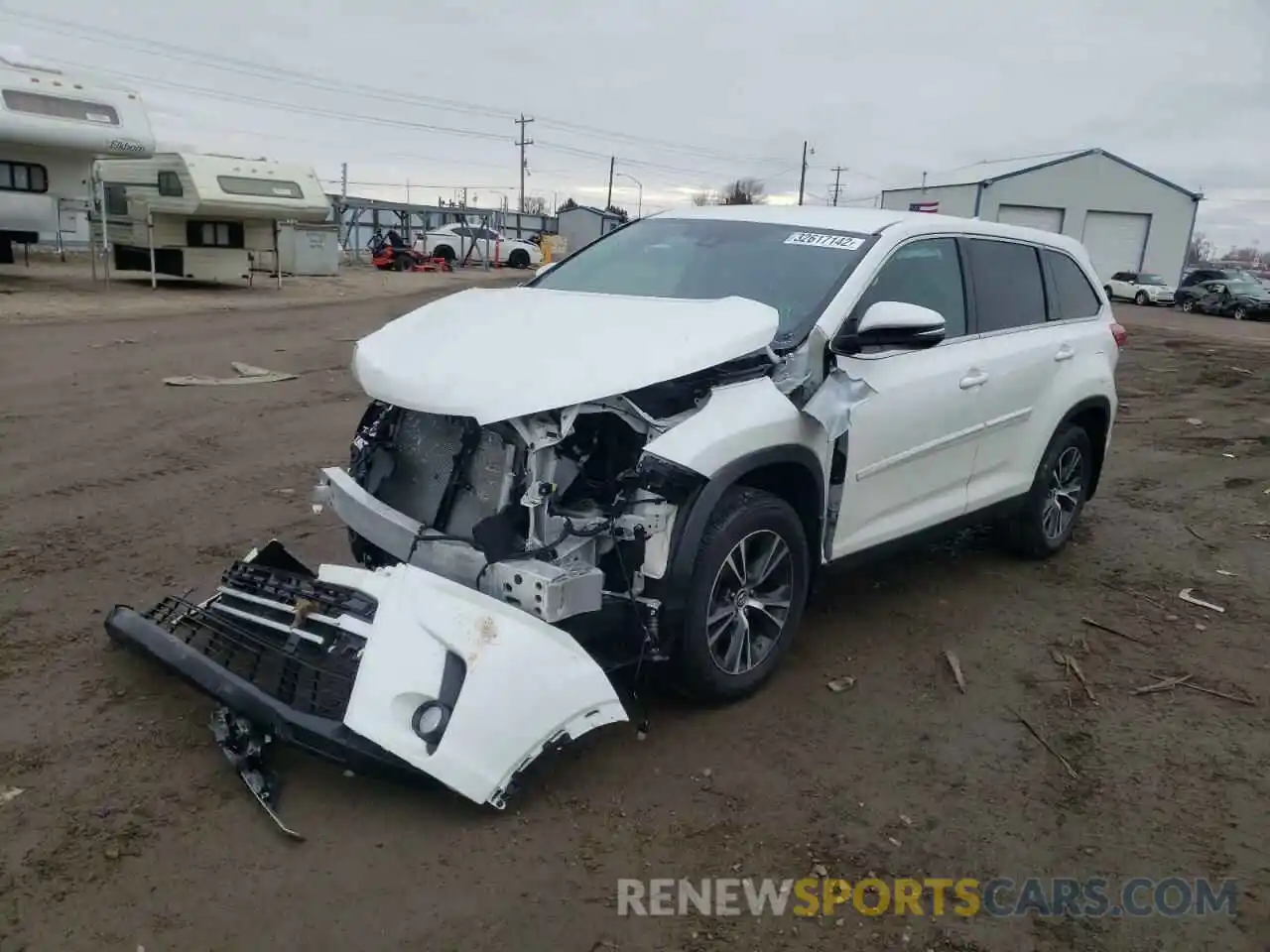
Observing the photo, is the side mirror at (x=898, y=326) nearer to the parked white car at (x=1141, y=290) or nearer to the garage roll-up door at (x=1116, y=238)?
the parked white car at (x=1141, y=290)

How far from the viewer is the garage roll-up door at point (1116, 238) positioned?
1827 inches

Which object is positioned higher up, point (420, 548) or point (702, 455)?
point (702, 455)

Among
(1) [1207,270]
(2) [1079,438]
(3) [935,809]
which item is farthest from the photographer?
(1) [1207,270]

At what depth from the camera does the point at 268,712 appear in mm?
3006

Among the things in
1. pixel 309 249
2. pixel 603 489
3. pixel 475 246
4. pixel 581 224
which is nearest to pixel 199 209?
pixel 309 249

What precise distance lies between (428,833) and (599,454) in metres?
1.39

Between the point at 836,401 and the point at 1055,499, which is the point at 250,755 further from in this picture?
the point at 1055,499

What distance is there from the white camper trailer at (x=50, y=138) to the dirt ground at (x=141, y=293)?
1352mm

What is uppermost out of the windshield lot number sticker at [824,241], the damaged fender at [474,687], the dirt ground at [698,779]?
the windshield lot number sticker at [824,241]

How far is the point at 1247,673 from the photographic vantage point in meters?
4.48

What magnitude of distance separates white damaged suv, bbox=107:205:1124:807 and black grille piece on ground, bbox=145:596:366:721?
0.04 ft

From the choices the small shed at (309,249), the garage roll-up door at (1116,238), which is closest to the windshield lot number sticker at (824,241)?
the small shed at (309,249)

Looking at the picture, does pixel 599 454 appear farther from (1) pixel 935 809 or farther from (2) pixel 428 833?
(1) pixel 935 809

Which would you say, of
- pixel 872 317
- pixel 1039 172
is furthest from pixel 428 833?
pixel 1039 172
